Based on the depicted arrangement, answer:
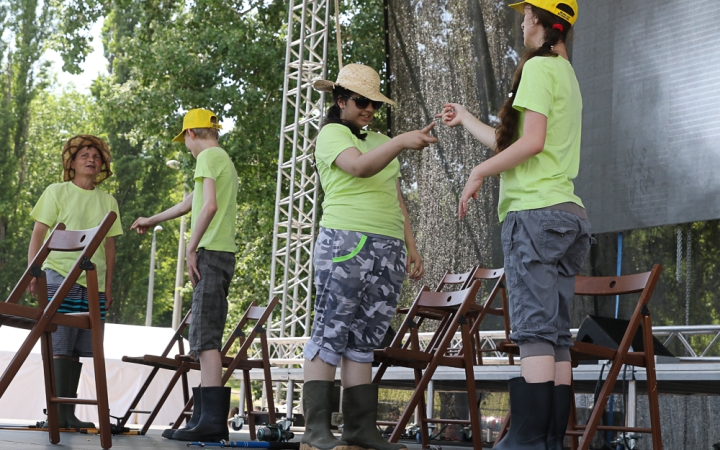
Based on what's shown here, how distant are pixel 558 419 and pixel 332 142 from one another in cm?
120

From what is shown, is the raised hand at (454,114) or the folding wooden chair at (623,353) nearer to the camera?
the raised hand at (454,114)

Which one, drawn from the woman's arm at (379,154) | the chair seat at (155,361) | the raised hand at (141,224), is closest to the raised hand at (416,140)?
the woman's arm at (379,154)

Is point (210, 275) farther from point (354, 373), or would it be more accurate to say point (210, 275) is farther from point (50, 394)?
point (354, 373)

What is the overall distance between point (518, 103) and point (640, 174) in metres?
4.04

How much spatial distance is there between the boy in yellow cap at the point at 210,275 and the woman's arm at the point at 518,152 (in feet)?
5.56

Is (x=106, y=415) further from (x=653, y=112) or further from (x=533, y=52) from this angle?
(x=653, y=112)

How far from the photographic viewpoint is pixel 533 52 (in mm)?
2707

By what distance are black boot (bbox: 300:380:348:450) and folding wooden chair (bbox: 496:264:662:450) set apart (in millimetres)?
633

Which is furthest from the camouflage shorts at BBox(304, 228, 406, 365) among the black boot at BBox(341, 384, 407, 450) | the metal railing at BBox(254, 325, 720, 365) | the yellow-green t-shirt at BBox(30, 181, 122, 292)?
the yellow-green t-shirt at BBox(30, 181, 122, 292)

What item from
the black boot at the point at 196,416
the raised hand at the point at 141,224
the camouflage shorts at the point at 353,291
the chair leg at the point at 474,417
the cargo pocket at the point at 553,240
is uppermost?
the raised hand at the point at 141,224

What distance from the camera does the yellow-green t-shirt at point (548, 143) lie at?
2.59 metres

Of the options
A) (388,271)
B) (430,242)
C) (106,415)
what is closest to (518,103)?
(388,271)

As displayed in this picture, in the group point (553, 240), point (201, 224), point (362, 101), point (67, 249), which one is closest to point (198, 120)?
point (201, 224)

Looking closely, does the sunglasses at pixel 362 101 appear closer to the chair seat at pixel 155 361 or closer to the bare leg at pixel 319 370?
the bare leg at pixel 319 370
